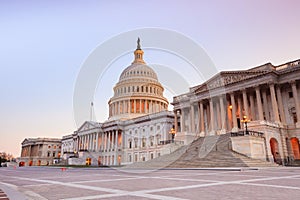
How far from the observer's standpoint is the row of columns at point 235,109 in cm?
3853

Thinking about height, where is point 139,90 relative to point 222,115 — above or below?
above

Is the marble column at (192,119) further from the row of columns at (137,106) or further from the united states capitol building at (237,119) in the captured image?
the row of columns at (137,106)

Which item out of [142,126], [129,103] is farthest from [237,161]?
[129,103]

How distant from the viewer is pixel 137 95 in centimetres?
9825

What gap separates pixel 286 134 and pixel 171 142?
19.7 meters

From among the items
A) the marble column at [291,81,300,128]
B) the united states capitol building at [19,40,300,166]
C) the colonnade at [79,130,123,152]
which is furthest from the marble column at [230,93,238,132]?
the colonnade at [79,130,123,152]

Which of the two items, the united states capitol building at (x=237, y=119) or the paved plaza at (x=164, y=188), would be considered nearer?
the paved plaza at (x=164, y=188)

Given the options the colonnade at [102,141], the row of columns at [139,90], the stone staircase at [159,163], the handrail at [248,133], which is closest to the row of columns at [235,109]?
the handrail at [248,133]

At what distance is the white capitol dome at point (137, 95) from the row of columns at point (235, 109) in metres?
44.3

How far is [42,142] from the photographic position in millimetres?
132750

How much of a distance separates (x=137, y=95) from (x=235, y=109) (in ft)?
193

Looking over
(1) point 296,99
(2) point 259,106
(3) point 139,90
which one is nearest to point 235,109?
(2) point 259,106

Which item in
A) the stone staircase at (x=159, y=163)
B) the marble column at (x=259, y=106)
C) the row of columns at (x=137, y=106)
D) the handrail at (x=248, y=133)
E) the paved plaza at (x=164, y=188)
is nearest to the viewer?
the paved plaza at (x=164, y=188)

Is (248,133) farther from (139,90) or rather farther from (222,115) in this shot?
(139,90)
